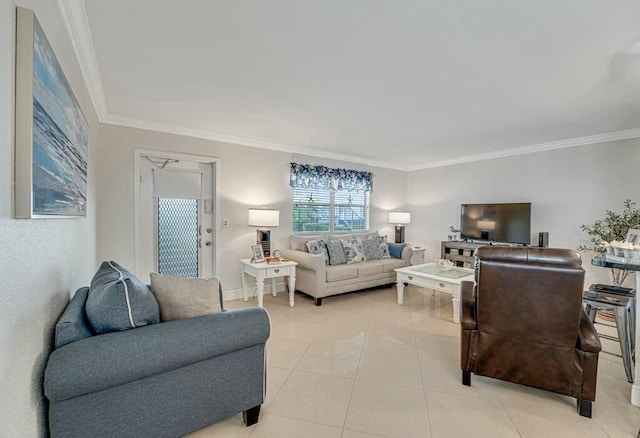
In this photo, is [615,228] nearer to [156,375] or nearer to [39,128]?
[156,375]

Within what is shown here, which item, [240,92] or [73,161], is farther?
[240,92]

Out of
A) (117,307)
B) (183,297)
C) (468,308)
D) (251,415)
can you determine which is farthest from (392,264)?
(117,307)

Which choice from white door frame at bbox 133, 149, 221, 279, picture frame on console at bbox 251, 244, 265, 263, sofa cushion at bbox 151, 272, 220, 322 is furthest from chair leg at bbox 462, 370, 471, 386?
white door frame at bbox 133, 149, 221, 279

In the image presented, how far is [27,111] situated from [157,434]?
1503 millimetres

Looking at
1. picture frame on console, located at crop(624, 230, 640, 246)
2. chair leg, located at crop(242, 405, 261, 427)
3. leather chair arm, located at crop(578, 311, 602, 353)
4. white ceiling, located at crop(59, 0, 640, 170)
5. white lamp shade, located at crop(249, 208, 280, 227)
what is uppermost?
white ceiling, located at crop(59, 0, 640, 170)

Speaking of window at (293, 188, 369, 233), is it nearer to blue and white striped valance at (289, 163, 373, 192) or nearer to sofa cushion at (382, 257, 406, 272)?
blue and white striped valance at (289, 163, 373, 192)

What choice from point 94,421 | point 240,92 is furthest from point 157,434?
point 240,92

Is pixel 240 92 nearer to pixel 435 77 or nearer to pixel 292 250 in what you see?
pixel 435 77

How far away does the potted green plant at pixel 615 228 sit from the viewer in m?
3.64

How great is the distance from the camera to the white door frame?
11.5 feet

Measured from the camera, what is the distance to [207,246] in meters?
4.08

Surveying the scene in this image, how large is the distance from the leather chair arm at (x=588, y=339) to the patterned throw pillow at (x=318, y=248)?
2.82m

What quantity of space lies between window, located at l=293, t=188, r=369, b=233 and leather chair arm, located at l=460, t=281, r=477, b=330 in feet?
10.0

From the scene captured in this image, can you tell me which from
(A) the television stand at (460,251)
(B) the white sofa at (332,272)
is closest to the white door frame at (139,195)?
(B) the white sofa at (332,272)
